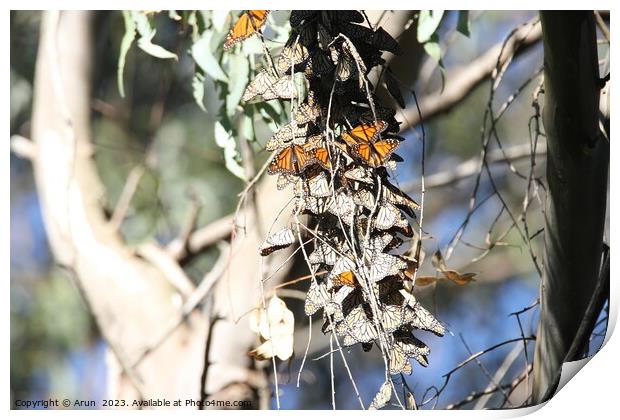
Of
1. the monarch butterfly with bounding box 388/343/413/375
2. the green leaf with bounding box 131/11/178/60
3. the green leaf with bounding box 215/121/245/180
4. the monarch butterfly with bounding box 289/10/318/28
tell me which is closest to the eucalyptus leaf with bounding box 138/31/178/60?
the green leaf with bounding box 131/11/178/60

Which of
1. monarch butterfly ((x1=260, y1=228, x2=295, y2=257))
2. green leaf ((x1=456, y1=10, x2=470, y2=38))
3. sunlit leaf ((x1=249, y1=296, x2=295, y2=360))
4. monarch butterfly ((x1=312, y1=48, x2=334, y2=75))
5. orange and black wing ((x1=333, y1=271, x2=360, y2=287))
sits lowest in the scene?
sunlit leaf ((x1=249, y1=296, x2=295, y2=360))

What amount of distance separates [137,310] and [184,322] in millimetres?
79

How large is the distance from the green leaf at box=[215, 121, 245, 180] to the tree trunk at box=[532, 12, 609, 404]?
1.60ft

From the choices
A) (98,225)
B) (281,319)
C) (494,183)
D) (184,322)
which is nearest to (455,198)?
(494,183)

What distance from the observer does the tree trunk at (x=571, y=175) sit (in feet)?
3.15

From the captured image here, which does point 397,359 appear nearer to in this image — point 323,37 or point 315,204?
point 315,204

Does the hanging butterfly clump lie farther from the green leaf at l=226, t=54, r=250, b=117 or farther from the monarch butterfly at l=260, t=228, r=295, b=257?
the green leaf at l=226, t=54, r=250, b=117

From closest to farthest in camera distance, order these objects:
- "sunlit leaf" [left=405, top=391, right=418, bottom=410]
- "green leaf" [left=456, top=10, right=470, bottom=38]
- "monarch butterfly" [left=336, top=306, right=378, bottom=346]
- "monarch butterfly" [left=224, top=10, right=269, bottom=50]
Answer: "monarch butterfly" [left=336, top=306, right=378, bottom=346]
"monarch butterfly" [left=224, top=10, right=269, bottom=50]
"sunlit leaf" [left=405, top=391, right=418, bottom=410]
"green leaf" [left=456, top=10, right=470, bottom=38]

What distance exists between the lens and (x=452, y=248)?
1.27 m

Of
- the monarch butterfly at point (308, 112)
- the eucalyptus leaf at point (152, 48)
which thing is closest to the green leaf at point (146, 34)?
the eucalyptus leaf at point (152, 48)

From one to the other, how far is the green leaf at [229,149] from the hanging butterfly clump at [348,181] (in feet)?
1.04

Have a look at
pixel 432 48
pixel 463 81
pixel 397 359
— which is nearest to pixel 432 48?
pixel 432 48

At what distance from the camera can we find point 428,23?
122 centimetres

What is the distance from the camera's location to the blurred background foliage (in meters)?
1.25
